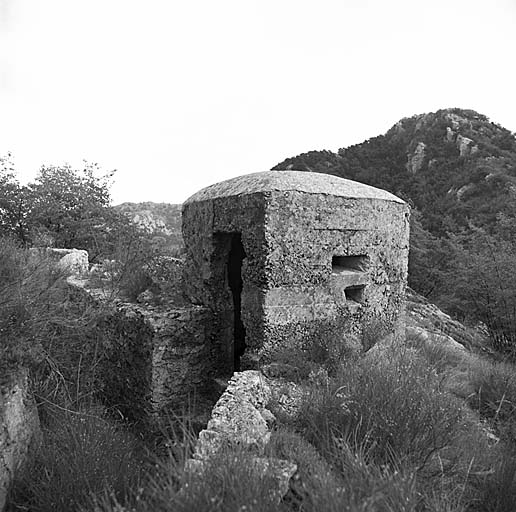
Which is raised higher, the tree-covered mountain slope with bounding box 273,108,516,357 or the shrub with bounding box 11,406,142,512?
the tree-covered mountain slope with bounding box 273,108,516,357

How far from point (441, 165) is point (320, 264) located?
2273cm

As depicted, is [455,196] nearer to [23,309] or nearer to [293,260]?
[293,260]

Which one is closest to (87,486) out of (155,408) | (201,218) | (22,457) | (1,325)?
(22,457)

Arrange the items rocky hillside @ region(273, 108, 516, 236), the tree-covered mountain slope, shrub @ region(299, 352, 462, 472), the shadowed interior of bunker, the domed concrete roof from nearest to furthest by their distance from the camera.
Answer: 1. shrub @ region(299, 352, 462, 472)
2. the domed concrete roof
3. the shadowed interior of bunker
4. the tree-covered mountain slope
5. rocky hillside @ region(273, 108, 516, 236)

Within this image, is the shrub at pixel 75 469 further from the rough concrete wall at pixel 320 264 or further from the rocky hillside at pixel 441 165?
the rocky hillside at pixel 441 165

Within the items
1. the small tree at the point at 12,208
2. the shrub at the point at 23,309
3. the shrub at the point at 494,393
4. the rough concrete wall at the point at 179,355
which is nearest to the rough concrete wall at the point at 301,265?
the rough concrete wall at the point at 179,355

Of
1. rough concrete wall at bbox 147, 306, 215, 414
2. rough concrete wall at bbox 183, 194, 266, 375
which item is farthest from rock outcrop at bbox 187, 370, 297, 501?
rough concrete wall at bbox 147, 306, 215, 414

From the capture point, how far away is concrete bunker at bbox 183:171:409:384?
163 inches

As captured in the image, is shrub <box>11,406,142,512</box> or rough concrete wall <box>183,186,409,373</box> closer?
shrub <box>11,406,142,512</box>

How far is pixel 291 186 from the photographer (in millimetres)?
4227

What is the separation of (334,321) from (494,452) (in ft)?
5.68

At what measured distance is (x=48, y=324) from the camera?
461 cm

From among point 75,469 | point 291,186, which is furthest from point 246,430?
point 291,186

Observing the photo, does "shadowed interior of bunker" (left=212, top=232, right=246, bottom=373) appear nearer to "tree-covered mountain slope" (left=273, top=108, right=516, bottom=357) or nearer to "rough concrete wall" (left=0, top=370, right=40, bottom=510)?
"rough concrete wall" (left=0, top=370, right=40, bottom=510)
